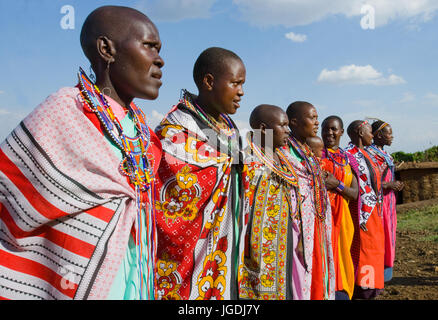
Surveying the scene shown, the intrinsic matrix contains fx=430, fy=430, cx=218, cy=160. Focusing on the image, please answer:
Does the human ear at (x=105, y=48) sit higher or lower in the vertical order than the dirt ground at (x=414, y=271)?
higher

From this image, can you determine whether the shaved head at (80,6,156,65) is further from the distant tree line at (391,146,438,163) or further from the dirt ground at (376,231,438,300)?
the distant tree line at (391,146,438,163)

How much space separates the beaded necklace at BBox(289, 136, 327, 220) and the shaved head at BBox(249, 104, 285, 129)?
528 mm

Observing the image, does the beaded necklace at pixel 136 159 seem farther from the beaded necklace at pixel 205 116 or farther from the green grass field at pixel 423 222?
the green grass field at pixel 423 222

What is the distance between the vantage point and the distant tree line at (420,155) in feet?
57.0

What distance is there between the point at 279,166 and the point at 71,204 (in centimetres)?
245

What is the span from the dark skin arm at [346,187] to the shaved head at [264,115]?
4.09 feet

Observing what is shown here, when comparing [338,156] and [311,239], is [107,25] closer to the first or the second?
[311,239]

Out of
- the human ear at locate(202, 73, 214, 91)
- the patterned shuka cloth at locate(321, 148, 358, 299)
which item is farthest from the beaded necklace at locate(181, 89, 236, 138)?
the patterned shuka cloth at locate(321, 148, 358, 299)

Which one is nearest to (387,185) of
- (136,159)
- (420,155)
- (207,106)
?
(207,106)

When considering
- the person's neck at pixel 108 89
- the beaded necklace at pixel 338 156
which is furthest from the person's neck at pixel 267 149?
the person's neck at pixel 108 89

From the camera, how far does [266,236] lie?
3688 millimetres

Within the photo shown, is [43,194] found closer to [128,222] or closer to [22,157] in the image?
[22,157]
